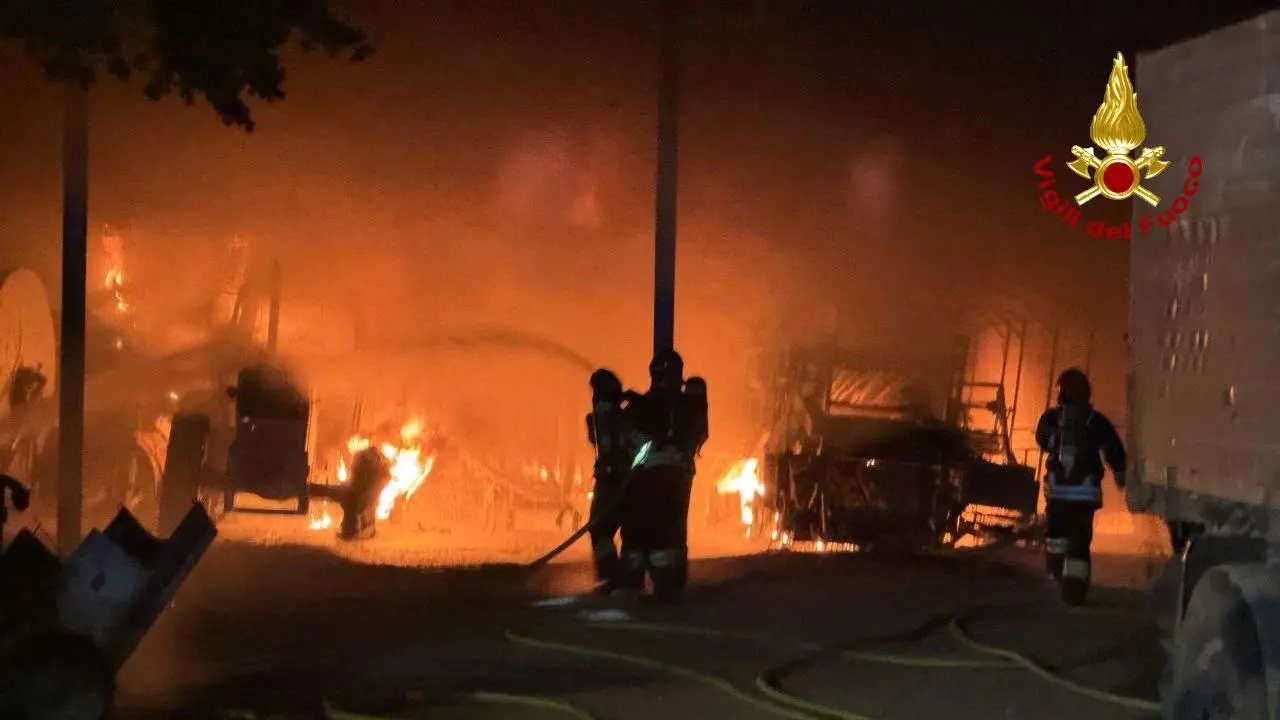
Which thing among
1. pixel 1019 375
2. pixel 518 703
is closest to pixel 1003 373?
pixel 1019 375

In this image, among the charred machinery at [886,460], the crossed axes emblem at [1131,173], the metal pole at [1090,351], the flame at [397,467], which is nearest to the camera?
the crossed axes emblem at [1131,173]

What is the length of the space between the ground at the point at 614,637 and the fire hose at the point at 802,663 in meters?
0.04

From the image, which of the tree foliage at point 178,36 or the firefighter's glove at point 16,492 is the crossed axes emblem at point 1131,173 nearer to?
the tree foliage at point 178,36

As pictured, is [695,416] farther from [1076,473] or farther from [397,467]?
[397,467]

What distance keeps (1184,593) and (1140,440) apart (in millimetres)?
646

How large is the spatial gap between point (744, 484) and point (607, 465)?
16.4ft

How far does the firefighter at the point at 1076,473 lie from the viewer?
8523 mm

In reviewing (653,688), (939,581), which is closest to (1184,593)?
(653,688)

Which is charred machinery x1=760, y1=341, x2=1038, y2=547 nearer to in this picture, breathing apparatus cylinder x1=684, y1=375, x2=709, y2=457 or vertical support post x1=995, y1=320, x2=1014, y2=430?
vertical support post x1=995, y1=320, x2=1014, y2=430

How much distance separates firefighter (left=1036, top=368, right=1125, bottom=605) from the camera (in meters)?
8.52

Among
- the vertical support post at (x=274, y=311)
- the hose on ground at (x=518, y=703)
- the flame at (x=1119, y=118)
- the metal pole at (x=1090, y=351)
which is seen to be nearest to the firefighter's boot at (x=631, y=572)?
the hose on ground at (x=518, y=703)

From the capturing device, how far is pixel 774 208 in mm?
14695

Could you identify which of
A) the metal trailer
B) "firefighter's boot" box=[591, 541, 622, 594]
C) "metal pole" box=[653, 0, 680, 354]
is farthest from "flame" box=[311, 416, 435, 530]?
the metal trailer

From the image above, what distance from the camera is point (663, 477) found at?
334 inches
